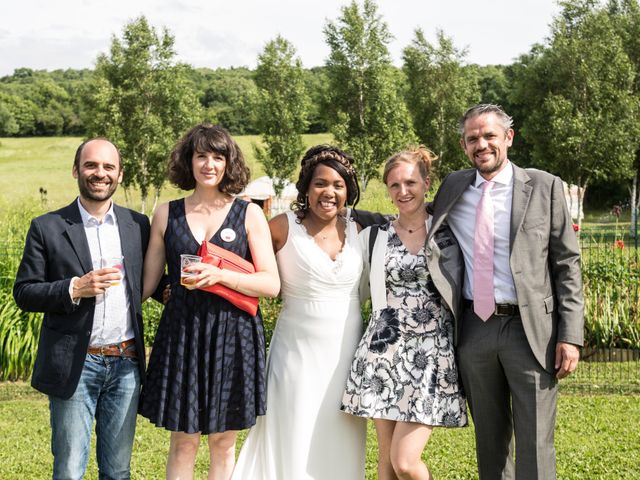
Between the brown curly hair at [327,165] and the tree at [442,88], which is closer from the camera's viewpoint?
the brown curly hair at [327,165]

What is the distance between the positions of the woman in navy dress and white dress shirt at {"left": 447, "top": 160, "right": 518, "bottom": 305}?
1.07 m

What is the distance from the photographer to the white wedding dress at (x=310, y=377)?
4141mm

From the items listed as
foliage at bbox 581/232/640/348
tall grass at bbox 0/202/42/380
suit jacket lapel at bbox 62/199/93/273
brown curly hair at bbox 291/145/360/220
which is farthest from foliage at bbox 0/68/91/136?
suit jacket lapel at bbox 62/199/93/273

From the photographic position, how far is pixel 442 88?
3438 centimetres

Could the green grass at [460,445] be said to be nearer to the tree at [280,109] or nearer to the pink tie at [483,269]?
the pink tie at [483,269]

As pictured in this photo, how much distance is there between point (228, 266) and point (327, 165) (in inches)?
36.9

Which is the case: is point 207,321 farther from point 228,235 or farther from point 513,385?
point 513,385

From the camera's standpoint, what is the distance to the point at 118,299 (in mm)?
3568

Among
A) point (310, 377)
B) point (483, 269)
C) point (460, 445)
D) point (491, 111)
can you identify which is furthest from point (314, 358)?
point (460, 445)

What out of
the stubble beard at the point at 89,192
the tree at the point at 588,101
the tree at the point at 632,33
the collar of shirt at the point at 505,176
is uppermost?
the tree at the point at 632,33

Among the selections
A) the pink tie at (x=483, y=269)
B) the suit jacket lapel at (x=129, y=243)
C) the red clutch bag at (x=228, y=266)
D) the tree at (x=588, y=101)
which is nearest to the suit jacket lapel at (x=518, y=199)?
the pink tie at (x=483, y=269)

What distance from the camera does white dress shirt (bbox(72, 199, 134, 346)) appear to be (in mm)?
3520

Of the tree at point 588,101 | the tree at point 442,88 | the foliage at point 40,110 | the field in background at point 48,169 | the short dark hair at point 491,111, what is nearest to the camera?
the short dark hair at point 491,111

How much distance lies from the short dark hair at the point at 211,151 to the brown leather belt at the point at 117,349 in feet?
3.04
